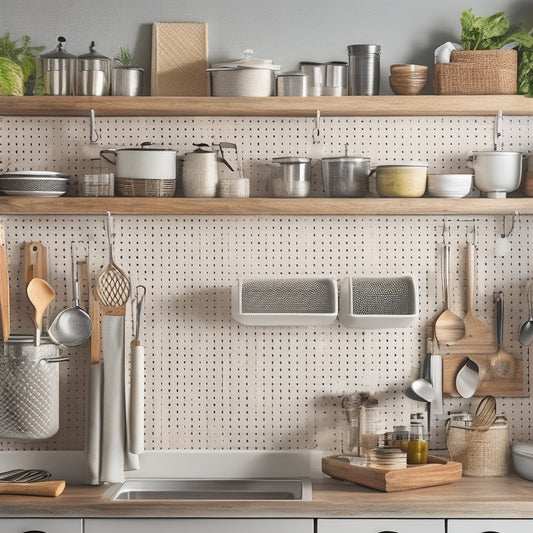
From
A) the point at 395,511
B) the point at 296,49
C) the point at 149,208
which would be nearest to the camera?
the point at 395,511

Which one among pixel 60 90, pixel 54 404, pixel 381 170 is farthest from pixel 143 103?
pixel 54 404

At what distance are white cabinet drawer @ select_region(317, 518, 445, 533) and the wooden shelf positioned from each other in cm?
95

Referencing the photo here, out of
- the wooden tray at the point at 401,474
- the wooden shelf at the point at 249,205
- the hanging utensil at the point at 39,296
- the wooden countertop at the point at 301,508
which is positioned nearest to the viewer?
the wooden countertop at the point at 301,508

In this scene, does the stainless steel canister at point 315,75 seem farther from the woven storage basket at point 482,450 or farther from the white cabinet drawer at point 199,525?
the white cabinet drawer at point 199,525

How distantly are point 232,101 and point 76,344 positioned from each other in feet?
3.16

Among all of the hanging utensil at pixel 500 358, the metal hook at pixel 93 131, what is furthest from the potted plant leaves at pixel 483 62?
the metal hook at pixel 93 131

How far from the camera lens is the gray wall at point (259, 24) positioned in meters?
3.09

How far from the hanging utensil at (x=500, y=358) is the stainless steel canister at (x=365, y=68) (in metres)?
0.85

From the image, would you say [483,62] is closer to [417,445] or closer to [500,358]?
[500,358]

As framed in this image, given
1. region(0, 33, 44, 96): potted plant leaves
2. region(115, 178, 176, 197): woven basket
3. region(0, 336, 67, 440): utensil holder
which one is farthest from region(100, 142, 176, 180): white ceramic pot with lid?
region(0, 336, 67, 440): utensil holder

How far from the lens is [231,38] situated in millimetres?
3094

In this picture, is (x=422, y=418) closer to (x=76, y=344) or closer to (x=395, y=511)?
(x=395, y=511)

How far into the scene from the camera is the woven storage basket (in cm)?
296

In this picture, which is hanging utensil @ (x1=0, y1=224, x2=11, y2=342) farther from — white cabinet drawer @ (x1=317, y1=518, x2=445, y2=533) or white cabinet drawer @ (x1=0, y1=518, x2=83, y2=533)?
white cabinet drawer @ (x1=317, y1=518, x2=445, y2=533)
